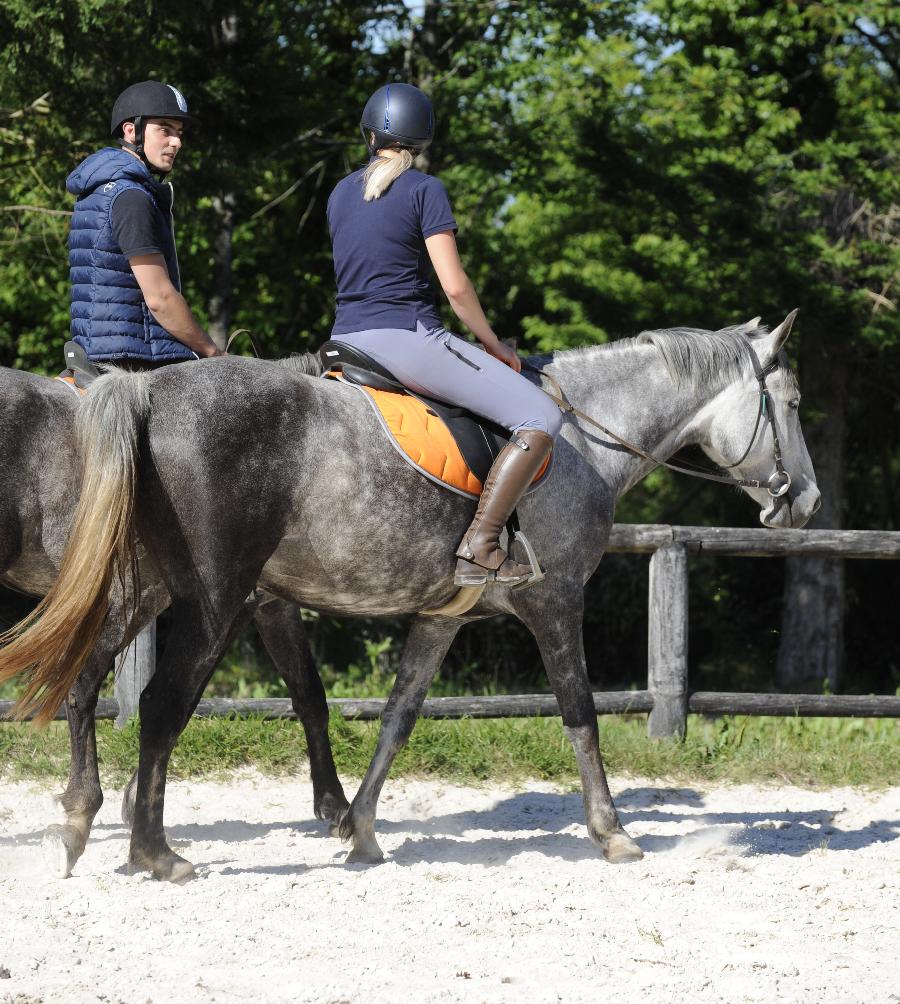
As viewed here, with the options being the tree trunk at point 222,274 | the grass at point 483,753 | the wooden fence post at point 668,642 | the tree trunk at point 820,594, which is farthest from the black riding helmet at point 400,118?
the tree trunk at point 820,594

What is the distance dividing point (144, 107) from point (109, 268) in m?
0.63

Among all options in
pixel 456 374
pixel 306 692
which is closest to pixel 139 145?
pixel 456 374

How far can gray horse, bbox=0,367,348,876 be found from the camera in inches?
164

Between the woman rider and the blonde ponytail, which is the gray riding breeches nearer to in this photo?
the woman rider

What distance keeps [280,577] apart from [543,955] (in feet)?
5.22

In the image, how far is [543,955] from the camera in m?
3.62

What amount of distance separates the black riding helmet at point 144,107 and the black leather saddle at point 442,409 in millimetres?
1046

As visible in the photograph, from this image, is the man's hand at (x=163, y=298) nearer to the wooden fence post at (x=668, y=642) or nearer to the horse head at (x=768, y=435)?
the horse head at (x=768, y=435)

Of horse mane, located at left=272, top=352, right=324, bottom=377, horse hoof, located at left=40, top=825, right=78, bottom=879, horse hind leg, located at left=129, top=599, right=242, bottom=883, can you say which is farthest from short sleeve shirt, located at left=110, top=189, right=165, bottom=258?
horse hoof, located at left=40, top=825, right=78, bottom=879

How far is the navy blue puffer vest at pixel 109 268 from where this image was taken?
4590 millimetres

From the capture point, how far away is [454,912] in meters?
4.00

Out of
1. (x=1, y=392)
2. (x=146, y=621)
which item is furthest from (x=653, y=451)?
(x=1, y=392)

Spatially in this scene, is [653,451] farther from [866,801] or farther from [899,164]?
[899,164]

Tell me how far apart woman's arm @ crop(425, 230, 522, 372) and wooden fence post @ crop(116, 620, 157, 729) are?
2821 millimetres
